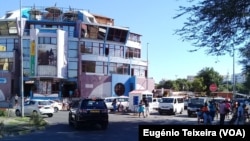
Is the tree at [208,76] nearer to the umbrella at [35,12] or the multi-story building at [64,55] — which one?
the multi-story building at [64,55]

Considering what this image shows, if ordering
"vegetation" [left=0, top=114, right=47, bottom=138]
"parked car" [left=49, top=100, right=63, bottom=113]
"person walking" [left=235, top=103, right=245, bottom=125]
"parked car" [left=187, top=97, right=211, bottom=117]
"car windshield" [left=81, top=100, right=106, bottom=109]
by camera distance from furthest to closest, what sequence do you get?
"parked car" [left=49, top=100, right=63, bottom=113], "parked car" [left=187, top=97, right=211, bottom=117], "person walking" [left=235, top=103, right=245, bottom=125], "car windshield" [left=81, top=100, right=106, bottom=109], "vegetation" [left=0, top=114, right=47, bottom=138]

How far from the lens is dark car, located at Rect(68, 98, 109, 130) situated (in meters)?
25.6

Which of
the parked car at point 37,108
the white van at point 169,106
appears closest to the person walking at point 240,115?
the parked car at point 37,108

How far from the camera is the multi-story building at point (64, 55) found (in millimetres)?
64750

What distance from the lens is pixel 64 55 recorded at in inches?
2630

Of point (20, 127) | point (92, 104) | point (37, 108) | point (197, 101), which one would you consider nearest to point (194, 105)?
point (197, 101)

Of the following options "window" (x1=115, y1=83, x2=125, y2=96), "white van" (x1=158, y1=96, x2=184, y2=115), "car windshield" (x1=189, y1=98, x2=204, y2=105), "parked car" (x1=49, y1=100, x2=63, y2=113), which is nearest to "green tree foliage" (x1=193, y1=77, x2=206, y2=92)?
"window" (x1=115, y1=83, x2=125, y2=96)

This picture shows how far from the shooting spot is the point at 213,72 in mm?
90312

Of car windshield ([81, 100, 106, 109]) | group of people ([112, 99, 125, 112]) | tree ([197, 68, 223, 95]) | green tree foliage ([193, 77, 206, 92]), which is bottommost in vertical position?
group of people ([112, 99, 125, 112])

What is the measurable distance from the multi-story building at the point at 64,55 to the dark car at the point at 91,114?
3817cm

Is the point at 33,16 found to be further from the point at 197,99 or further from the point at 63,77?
the point at 197,99

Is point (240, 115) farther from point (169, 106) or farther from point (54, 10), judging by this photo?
point (54, 10)

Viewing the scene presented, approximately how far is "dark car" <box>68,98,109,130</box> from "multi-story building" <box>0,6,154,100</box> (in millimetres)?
38165

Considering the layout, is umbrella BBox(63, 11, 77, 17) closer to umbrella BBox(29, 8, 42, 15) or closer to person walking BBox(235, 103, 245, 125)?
umbrella BBox(29, 8, 42, 15)
